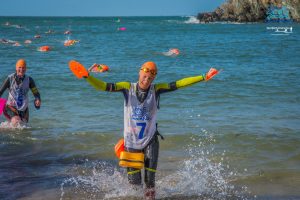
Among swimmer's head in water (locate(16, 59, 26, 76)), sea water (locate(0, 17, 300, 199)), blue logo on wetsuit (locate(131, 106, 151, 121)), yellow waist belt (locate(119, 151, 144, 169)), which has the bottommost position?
sea water (locate(0, 17, 300, 199))

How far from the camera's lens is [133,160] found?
5898mm

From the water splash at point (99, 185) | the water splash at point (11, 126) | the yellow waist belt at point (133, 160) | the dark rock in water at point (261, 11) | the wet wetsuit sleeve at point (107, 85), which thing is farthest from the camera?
the dark rock in water at point (261, 11)

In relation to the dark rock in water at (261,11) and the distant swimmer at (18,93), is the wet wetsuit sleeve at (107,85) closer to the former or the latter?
the distant swimmer at (18,93)

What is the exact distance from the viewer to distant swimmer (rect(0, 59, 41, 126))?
31.5 ft

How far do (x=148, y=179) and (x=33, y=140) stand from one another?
4.26 meters

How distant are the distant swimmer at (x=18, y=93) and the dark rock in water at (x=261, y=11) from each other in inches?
3399

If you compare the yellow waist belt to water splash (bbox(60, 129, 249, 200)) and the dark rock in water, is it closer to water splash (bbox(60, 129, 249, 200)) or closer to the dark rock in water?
water splash (bbox(60, 129, 249, 200))

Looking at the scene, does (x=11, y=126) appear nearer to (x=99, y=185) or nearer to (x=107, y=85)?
(x=99, y=185)

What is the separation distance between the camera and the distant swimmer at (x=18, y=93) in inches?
378

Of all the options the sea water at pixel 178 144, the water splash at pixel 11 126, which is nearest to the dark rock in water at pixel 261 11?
the sea water at pixel 178 144

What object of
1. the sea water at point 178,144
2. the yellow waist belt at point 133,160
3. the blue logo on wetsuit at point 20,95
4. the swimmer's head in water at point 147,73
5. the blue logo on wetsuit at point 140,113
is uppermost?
the swimmer's head in water at point 147,73

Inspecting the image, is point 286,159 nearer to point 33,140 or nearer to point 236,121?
point 236,121

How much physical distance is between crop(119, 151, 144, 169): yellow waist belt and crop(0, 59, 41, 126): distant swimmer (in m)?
4.23

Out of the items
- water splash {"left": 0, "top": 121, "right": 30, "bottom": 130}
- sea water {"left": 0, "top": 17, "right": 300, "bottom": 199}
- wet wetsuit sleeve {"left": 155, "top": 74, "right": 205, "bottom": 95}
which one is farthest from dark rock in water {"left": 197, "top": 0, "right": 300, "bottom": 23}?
wet wetsuit sleeve {"left": 155, "top": 74, "right": 205, "bottom": 95}
